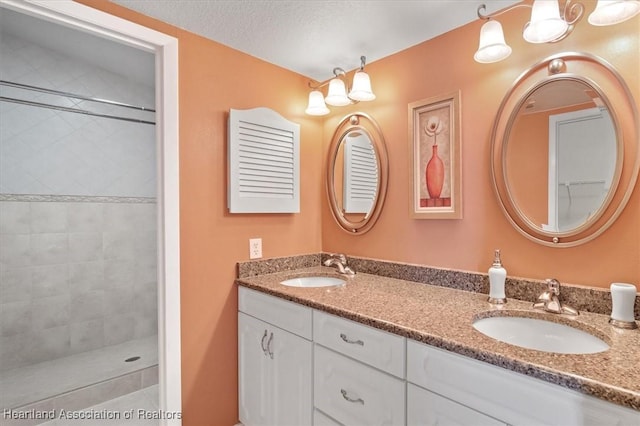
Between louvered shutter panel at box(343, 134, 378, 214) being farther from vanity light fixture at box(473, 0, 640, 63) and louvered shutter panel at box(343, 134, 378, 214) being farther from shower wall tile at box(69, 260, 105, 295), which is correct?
shower wall tile at box(69, 260, 105, 295)

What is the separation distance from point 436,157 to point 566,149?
55 cm

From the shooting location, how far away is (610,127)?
1.17m

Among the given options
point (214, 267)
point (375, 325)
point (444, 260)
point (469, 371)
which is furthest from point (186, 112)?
point (469, 371)

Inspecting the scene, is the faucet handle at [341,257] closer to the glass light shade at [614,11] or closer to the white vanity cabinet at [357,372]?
the white vanity cabinet at [357,372]

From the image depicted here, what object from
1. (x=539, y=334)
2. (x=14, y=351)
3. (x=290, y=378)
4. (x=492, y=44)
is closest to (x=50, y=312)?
(x=14, y=351)

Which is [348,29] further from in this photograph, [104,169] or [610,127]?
[104,169]

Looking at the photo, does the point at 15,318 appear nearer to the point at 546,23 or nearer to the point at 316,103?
the point at 316,103

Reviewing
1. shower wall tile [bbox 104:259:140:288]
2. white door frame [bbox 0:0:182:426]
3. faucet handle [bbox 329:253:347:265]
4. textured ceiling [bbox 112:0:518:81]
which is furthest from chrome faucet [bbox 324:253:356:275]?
shower wall tile [bbox 104:259:140:288]

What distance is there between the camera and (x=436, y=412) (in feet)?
3.26

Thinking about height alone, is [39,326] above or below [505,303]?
below

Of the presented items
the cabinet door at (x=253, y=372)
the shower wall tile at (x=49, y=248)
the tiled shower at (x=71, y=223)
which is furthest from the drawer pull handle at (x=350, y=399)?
the shower wall tile at (x=49, y=248)

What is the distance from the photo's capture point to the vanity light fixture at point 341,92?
1.76 metres

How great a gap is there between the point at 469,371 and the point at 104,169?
305 centimetres

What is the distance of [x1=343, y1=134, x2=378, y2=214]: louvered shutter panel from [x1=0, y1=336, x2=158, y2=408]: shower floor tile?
1975 mm
